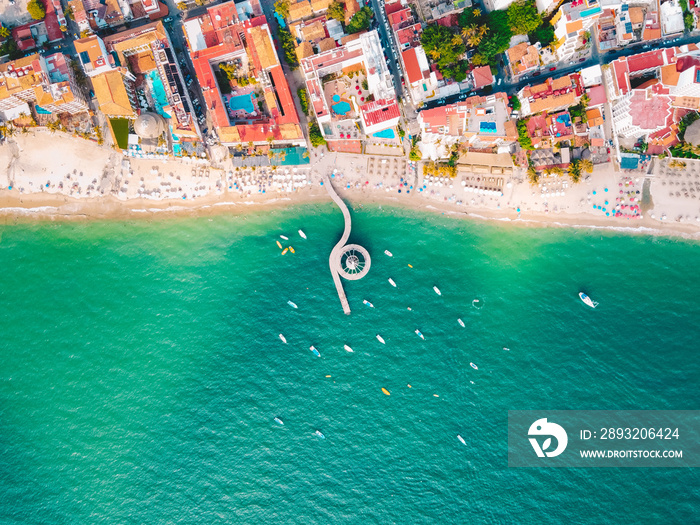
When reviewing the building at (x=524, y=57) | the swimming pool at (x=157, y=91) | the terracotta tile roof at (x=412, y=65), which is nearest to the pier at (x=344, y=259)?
the terracotta tile roof at (x=412, y=65)

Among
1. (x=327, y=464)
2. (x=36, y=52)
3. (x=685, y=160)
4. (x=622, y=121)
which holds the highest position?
(x=36, y=52)

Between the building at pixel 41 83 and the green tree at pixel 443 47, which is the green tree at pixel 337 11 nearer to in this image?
the green tree at pixel 443 47

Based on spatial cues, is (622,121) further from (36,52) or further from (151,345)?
(36,52)

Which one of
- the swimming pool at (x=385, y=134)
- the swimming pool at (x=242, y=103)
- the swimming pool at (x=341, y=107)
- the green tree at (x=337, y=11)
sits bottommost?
the swimming pool at (x=385, y=134)

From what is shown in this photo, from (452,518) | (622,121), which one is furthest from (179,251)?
(622,121)

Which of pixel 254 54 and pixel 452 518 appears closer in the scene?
pixel 254 54

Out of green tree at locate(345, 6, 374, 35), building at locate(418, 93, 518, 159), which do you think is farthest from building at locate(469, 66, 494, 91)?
green tree at locate(345, 6, 374, 35)
